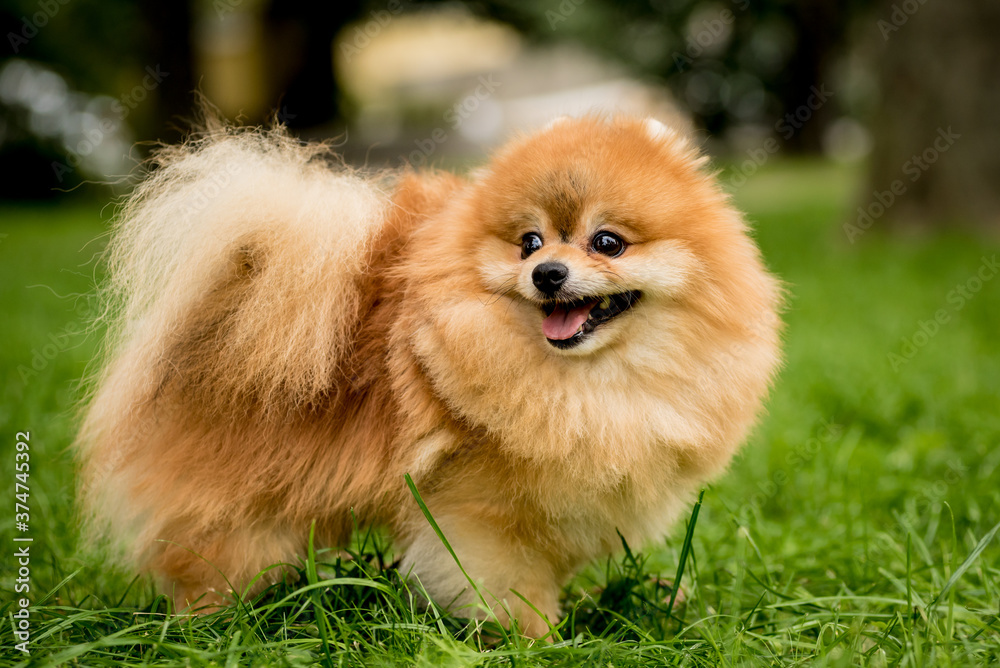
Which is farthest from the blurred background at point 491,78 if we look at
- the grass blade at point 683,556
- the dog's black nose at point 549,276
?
the grass blade at point 683,556

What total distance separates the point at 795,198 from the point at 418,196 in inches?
520

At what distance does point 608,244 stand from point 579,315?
0.73 ft

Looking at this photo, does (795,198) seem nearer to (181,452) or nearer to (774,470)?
(774,470)

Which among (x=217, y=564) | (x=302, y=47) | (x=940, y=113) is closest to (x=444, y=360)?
(x=217, y=564)

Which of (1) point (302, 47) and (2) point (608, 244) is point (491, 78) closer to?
(1) point (302, 47)

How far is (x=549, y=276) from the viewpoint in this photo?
6.63ft

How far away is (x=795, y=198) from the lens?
46.5ft

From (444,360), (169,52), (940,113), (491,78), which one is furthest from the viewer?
(491,78)

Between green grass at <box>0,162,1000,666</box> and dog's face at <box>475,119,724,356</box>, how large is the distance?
0.84 meters

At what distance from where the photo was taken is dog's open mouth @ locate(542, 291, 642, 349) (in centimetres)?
208

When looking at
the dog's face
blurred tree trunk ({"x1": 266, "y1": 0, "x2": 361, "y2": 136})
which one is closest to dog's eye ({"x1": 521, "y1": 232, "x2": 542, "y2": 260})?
the dog's face

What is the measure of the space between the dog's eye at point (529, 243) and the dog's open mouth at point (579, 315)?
171mm

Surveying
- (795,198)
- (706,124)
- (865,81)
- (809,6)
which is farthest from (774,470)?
(865,81)

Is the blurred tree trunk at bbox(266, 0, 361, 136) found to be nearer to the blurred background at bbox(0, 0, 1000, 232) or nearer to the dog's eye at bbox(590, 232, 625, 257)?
the blurred background at bbox(0, 0, 1000, 232)
